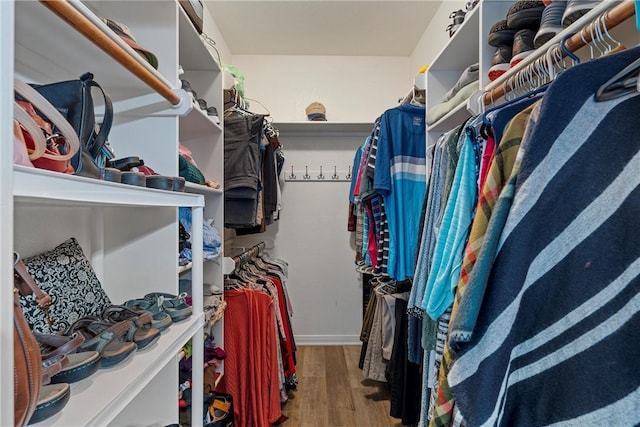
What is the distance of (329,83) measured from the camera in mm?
3094

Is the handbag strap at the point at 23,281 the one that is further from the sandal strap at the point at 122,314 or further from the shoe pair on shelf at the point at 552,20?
the shoe pair on shelf at the point at 552,20

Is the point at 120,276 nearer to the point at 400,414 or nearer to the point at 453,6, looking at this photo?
the point at 400,414

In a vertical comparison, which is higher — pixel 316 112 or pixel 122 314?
pixel 316 112

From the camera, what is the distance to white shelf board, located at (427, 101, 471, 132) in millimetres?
1313

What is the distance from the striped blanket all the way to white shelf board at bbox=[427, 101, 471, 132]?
72 cm

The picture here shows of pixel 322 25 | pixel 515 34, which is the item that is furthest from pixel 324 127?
pixel 515 34

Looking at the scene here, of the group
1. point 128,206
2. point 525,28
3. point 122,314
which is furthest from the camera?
point 128,206

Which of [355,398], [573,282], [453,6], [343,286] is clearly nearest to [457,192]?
[573,282]

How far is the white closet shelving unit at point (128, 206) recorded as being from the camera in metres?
0.63

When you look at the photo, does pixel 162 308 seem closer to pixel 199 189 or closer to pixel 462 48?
pixel 199 189

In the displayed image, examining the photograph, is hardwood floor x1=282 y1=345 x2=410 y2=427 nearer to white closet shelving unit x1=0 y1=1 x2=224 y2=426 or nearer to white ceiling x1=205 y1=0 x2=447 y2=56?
white closet shelving unit x1=0 y1=1 x2=224 y2=426

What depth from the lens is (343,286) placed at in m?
3.18

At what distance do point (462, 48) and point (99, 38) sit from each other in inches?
52.0

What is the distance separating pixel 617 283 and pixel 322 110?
8.29 ft
